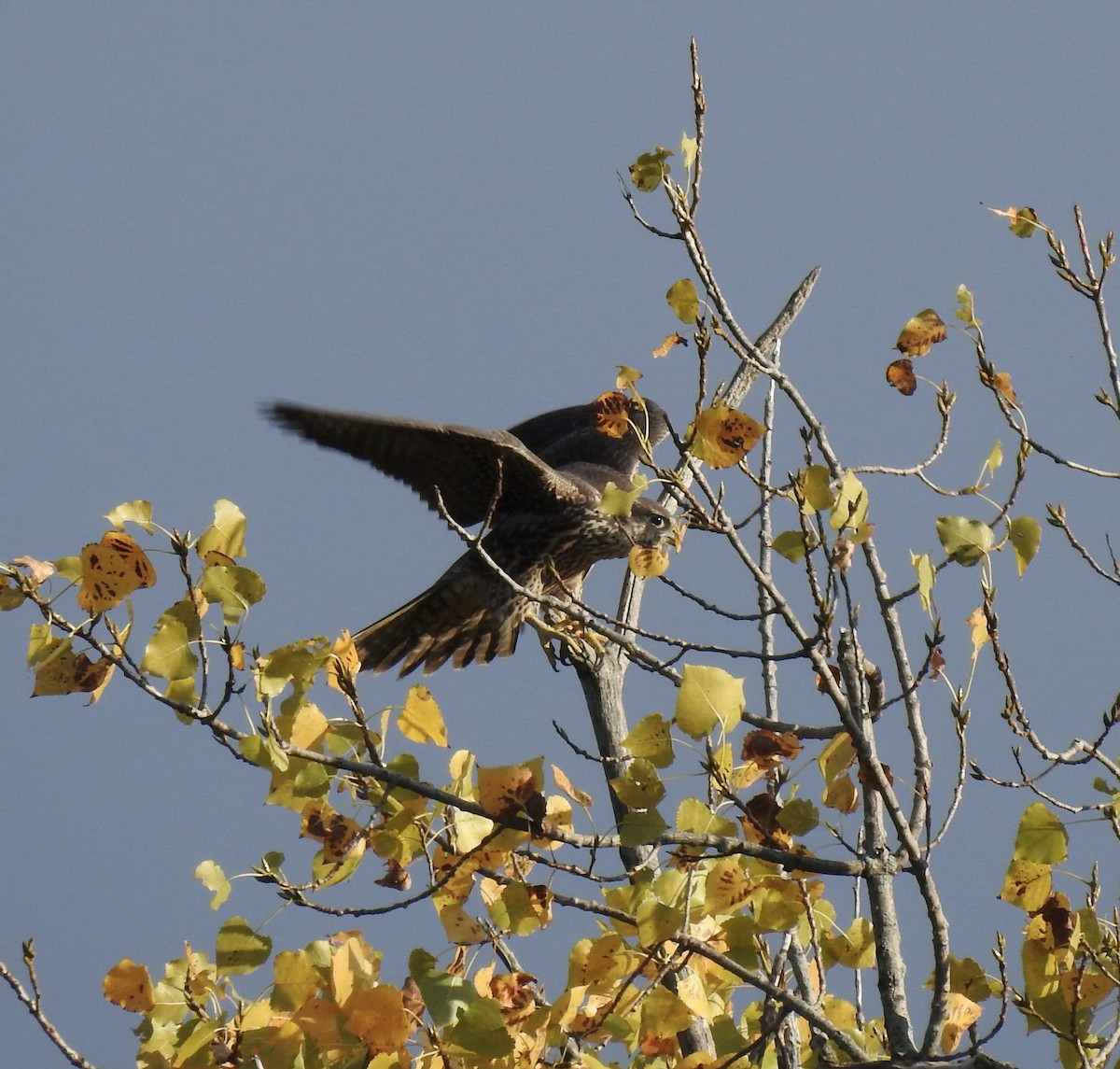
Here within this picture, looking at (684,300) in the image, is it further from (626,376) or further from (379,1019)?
(379,1019)

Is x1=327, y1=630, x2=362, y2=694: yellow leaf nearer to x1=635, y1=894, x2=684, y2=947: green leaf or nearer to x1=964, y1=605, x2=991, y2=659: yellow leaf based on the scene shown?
x1=635, y1=894, x2=684, y2=947: green leaf

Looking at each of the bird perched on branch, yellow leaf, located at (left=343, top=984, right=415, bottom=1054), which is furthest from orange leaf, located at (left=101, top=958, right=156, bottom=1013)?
the bird perched on branch

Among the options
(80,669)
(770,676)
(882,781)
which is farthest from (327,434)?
(882,781)

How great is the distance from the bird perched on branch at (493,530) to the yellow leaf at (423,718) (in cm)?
223

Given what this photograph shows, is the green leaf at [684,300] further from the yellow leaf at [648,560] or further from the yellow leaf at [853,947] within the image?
the yellow leaf at [853,947]

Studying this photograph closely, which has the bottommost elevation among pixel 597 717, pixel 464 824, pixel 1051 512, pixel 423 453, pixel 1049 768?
pixel 464 824

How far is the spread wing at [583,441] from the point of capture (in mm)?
5766

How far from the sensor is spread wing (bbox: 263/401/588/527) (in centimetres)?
427

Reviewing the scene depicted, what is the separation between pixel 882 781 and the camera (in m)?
2.47

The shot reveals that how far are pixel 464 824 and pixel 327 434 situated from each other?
2356mm

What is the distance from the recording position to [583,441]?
584 centimetres

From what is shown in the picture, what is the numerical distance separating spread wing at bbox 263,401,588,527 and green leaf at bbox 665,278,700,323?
4.52 feet

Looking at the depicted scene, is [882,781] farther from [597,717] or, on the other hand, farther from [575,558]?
[575,558]

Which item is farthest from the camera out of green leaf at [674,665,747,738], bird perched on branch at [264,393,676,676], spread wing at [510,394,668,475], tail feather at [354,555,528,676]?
spread wing at [510,394,668,475]
